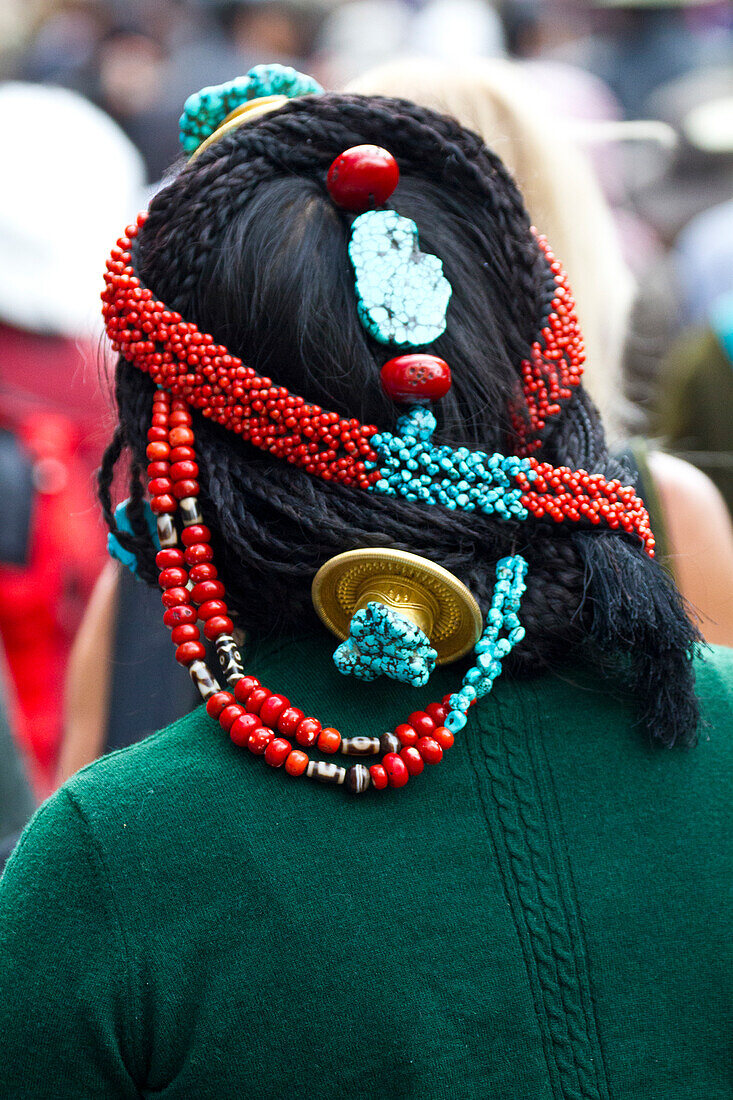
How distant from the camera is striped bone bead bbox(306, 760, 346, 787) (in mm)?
956

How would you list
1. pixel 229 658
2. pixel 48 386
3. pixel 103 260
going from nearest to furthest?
pixel 229 658 → pixel 48 386 → pixel 103 260

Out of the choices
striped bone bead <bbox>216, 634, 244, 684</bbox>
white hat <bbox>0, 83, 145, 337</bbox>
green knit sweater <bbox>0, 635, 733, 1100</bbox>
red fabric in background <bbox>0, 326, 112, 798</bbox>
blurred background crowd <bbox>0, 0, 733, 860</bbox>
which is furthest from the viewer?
white hat <bbox>0, 83, 145, 337</bbox>

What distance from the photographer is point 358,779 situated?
952 millimetres

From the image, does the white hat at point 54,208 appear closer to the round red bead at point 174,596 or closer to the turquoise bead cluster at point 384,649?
the round red bead at point 174,596

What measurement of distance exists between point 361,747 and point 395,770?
0.13ft

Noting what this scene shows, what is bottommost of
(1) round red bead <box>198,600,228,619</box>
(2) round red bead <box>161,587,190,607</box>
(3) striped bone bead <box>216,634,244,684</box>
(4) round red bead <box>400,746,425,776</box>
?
(4) round red bead <box>400,746,425,776</box>

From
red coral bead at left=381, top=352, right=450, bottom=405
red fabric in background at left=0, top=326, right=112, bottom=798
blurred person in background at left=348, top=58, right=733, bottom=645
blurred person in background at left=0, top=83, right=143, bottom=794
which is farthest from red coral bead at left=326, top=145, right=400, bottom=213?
red fabric in background at left=0, top=326, right=112, bottom=798

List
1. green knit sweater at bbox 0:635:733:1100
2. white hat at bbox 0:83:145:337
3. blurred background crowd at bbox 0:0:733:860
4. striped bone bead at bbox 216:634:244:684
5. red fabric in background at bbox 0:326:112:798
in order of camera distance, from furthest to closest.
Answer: white hat at bbox 0:83:145:337
red fabric in background at bbox 0:326:112:798
blurred background crowd at bbox 0:0:733:860
striped bone bead at bbox 216:634:244:684
green knit sweater at bbox 0:635:733:1100

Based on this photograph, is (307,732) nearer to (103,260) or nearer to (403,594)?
(403,594)

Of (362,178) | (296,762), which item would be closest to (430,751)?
(296,762)

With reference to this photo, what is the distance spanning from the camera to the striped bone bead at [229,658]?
1.02 metres

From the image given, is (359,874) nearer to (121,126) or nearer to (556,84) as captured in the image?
(121,126)

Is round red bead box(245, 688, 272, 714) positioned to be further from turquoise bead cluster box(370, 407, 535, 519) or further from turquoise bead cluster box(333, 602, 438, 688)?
turquoise bead cluster box(370, 407, 535, 519)

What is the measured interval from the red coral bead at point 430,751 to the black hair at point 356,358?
0.13 metres
